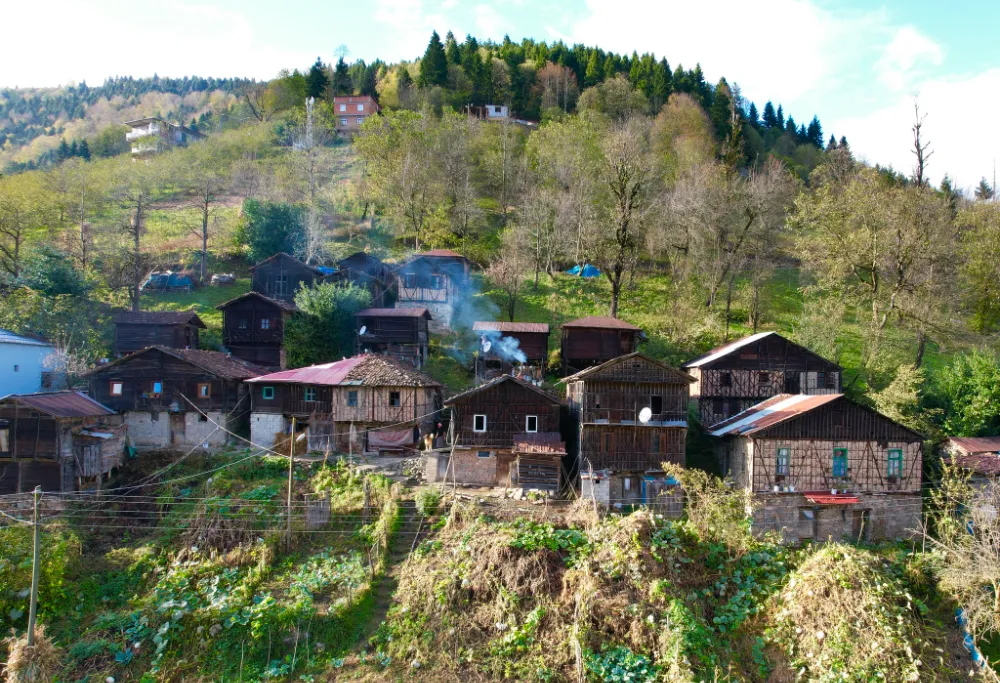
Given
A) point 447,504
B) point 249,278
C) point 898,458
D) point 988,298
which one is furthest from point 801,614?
point 249,278

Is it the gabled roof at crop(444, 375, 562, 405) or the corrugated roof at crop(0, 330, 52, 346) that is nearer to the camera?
the gabled roof at crop(444, 375, 562, 405)

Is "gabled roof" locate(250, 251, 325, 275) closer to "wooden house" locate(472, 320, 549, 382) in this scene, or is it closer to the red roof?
"wooden house" locate(472, 320, 549, 382)

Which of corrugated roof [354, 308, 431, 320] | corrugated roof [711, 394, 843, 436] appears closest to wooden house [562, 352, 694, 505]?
corrugated roof [711, 394, 843, 436]

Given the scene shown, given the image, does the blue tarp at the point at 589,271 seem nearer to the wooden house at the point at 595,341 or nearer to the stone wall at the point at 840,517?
the wooden house at the point at 595,341

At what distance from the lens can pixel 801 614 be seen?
2030 cm

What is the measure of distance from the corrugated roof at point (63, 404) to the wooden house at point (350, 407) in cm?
650

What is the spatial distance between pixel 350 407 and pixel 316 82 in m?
71.4

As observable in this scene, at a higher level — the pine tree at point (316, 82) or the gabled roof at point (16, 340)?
the pine tree at point (316, 82)

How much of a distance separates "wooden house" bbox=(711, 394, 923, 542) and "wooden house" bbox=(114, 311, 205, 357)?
30.9 meters

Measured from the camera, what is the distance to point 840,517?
25.1 meters

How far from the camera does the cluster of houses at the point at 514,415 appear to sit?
2539cm

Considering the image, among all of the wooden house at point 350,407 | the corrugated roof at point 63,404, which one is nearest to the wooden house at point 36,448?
the corrugated roof at point 63,404

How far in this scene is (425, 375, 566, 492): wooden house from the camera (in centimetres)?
2722

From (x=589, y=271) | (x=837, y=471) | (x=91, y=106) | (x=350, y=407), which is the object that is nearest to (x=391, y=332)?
(x=350, y=407)
